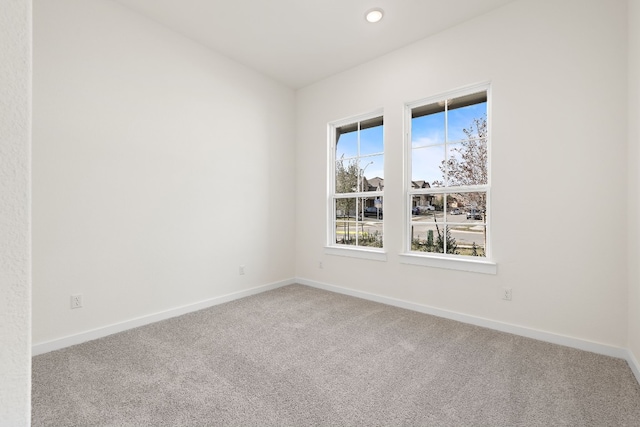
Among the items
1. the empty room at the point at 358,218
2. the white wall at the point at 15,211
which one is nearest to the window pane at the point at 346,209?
the empty room at the point at 358,218

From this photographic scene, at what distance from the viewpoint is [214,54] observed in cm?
355

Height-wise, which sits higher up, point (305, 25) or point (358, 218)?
point (305, 25)

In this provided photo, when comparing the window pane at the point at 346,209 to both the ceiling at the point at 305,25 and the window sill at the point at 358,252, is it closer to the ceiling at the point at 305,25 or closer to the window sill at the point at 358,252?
the window sill at the point at 358,252

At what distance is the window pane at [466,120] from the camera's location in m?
3.08

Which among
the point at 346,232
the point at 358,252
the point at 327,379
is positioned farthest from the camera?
the point at 346,232

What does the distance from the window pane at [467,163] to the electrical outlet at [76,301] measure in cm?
363

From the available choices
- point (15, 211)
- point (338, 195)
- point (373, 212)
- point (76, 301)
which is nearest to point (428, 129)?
point (373, 212)

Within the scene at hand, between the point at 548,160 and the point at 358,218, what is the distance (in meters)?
2.13

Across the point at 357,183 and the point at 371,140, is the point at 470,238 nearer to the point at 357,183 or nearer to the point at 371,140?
the point at 357,183

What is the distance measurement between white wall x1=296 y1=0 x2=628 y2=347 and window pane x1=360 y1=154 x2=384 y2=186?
860 millimetres

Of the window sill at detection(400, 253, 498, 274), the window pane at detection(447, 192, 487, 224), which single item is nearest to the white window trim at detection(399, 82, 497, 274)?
the window sill at detection(400, 253, 498, 274)

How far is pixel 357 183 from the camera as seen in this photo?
161 inches

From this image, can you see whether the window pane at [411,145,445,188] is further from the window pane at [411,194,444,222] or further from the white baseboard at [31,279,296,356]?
the white baseboard at [31,279,296,356]

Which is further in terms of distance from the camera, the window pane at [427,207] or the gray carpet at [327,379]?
the window pane at [427,207]
